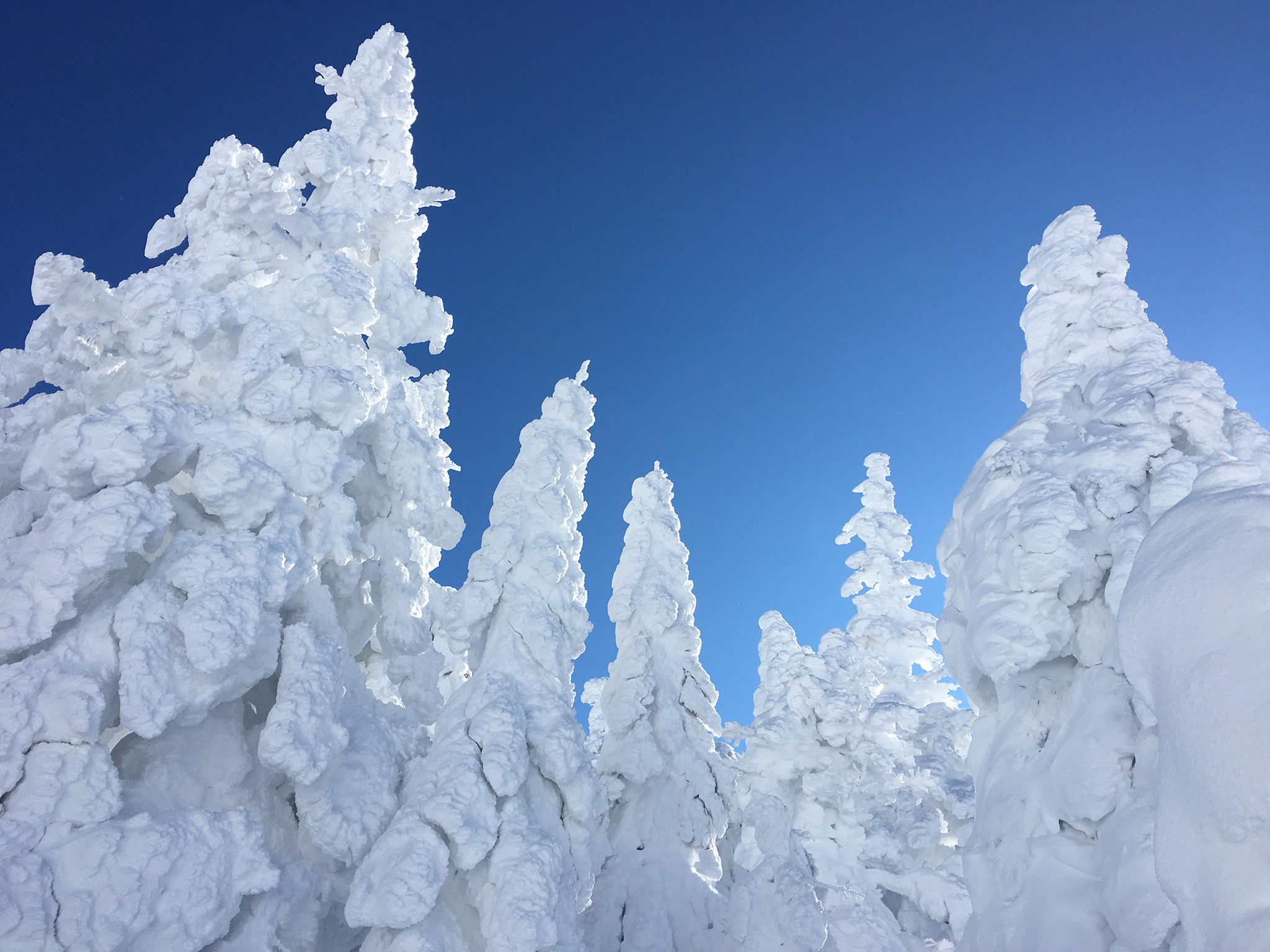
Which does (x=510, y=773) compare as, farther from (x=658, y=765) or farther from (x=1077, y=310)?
(x=1077, y=310)

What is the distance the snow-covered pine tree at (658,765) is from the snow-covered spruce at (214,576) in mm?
6218

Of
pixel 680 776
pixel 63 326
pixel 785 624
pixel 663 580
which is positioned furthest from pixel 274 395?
pixel 785 624

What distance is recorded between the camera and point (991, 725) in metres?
11.6

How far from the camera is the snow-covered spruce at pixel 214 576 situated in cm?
955

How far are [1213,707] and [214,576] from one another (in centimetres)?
1240

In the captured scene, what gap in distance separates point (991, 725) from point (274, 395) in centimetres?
1415

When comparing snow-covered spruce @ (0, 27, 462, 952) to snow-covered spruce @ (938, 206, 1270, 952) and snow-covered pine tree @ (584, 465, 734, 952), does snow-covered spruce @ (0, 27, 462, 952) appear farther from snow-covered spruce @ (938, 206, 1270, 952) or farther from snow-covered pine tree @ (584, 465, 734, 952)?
snow-covered spruce @ (938, 206, 1270, 952)

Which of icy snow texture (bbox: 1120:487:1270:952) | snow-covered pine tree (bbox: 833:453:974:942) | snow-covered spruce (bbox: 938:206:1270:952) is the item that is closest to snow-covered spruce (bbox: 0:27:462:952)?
snow-covered spruce (bbox: 938:206:1270:952)

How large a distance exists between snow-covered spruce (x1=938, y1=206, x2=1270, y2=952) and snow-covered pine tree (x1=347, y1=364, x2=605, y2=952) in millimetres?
6772

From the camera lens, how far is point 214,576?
11.4 meters

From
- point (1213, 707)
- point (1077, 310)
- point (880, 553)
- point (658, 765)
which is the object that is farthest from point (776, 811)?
point (880, 553)

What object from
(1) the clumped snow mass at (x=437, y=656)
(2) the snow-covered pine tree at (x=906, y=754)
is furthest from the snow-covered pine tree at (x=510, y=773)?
(2) the snow-covered pine tree at (x=906, y=754)

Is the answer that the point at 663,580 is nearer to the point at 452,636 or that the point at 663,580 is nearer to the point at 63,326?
the point at 452,636

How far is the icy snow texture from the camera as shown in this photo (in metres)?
3.73
